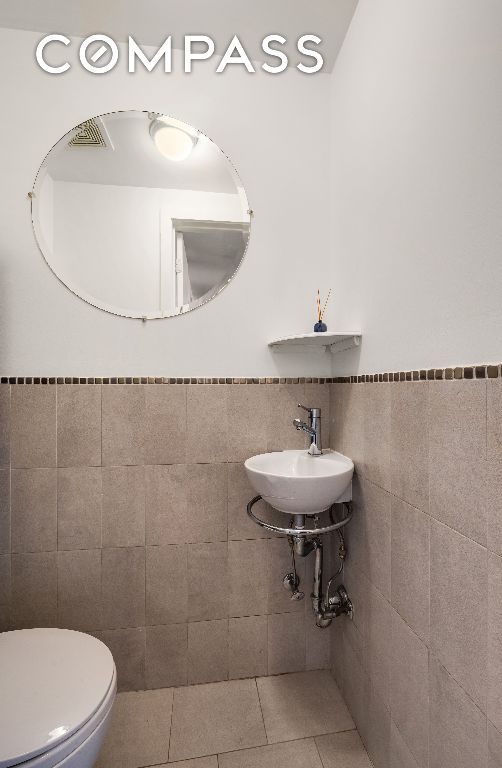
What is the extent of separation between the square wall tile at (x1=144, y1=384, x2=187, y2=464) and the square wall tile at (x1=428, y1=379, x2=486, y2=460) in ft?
3.03

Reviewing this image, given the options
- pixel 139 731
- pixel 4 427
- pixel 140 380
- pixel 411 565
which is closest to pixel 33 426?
pixel 4 427

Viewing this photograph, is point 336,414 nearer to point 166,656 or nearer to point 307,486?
point 307,486

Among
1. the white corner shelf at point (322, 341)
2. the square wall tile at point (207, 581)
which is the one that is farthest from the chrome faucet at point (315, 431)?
the square wall tile at point (207, 581)

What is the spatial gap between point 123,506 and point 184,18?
182 cm

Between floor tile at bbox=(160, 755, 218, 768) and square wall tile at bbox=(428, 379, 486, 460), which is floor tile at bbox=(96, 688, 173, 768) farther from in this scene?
square wall tile at bbox=(428, 379, 486, 460)

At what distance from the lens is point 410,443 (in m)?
1.02

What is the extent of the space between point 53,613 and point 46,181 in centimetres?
163

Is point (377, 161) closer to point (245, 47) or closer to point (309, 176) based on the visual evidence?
point (309, 176)

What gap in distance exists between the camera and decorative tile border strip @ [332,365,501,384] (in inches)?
29.4

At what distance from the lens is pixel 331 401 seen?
1624mm

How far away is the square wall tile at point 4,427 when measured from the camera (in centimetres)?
145

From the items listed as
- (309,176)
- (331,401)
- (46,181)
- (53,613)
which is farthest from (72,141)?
(53,613)

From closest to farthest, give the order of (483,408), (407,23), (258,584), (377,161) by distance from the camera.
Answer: (483,408), (407,23), (377,161), (258,584)

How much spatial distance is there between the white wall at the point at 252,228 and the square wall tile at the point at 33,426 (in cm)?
8
